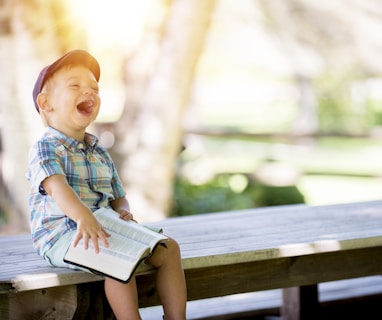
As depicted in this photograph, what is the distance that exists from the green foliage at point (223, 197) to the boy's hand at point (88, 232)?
6.86 m

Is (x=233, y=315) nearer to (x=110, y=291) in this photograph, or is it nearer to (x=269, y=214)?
(x=269, y=214)

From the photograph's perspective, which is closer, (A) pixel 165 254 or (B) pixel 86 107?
(A) pixel 165 254

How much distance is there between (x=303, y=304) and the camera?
391cm

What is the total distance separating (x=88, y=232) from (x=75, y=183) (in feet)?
0.96

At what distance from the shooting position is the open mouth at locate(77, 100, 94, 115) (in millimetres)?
2850

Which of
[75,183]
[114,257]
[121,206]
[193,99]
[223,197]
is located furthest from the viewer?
[193,99]

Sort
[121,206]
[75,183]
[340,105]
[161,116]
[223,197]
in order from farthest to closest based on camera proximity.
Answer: [340,105] → [223,197] → [161,116] → [121,206] → [75,183]

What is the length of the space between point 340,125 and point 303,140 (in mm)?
4194

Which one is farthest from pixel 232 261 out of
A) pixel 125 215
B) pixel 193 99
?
pixel 193 99

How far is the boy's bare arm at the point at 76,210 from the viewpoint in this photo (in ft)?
8.44

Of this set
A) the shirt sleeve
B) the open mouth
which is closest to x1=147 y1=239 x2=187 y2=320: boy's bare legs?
the shirt sleeve

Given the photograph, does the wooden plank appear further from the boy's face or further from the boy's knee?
the boy's face

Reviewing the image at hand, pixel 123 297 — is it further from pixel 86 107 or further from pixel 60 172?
pixel 86 107

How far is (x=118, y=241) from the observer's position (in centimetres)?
260
